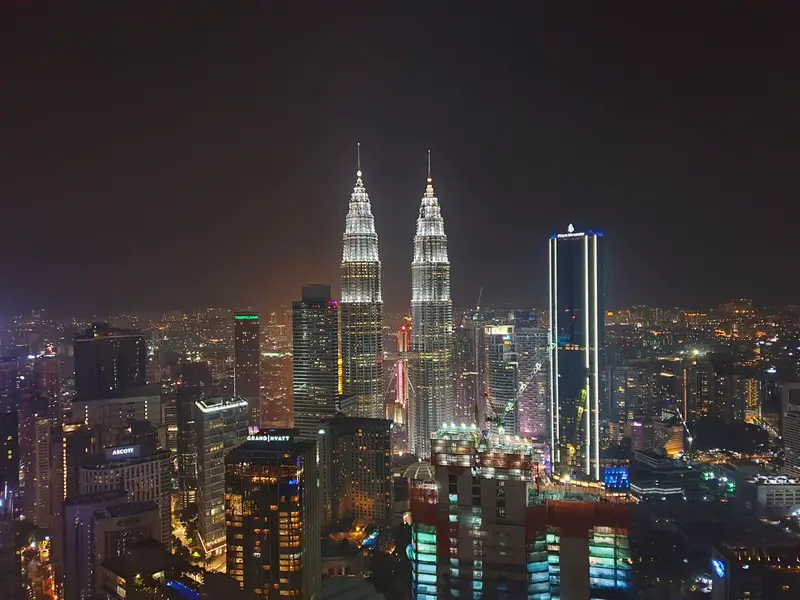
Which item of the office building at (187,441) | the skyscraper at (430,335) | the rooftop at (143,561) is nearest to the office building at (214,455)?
the office building at (187,441)

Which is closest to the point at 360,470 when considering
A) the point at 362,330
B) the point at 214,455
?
the point at 214,455

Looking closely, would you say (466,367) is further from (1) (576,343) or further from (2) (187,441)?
(2) (187,441)

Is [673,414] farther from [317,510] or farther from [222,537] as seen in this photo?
[222,537]

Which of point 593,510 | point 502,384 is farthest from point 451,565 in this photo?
point 502,384

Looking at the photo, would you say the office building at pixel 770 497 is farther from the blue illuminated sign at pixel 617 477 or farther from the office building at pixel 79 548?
the office building at pixel 79 548

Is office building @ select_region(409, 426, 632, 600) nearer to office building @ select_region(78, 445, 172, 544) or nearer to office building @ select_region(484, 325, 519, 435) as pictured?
office building @ select_region(78, 445, 172, 544)

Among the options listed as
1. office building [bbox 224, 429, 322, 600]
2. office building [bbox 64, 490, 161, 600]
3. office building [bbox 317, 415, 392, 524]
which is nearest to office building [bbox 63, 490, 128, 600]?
office building [bbox 64, 490, 161, 600]
